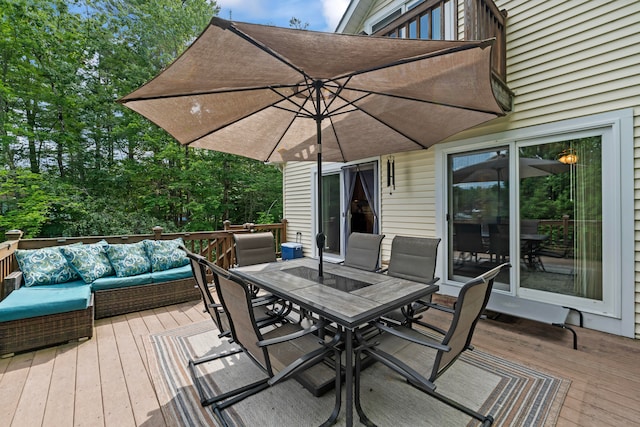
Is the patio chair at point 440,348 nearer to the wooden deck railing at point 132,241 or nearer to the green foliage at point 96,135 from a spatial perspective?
the wooden deck railing at point 132,241

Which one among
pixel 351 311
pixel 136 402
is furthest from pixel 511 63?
pixel 136 402

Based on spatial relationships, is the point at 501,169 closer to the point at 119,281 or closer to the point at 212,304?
the point at 212,304

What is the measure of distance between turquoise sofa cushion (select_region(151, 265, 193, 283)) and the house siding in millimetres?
4606

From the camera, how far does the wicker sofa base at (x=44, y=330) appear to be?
8.94ft

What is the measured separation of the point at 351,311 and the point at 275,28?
177 centimetres

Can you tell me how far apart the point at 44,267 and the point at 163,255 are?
130 centimetres

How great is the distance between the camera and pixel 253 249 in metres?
3.85

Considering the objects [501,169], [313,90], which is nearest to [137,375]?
[313,90]

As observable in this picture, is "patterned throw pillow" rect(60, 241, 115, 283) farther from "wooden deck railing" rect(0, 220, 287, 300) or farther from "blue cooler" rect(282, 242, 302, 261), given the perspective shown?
"blue cooler" rect(282, 242, 302, 261)

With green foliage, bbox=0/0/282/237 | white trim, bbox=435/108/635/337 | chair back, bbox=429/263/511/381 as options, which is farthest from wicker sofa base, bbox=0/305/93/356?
green foliage, bbox=0/0/282/237

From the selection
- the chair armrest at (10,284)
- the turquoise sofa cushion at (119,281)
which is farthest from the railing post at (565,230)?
the chair armrest at (10,284)

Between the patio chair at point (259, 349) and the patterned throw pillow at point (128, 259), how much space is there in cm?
224

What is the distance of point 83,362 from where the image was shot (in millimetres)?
2648

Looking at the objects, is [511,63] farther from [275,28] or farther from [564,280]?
[275,28]
